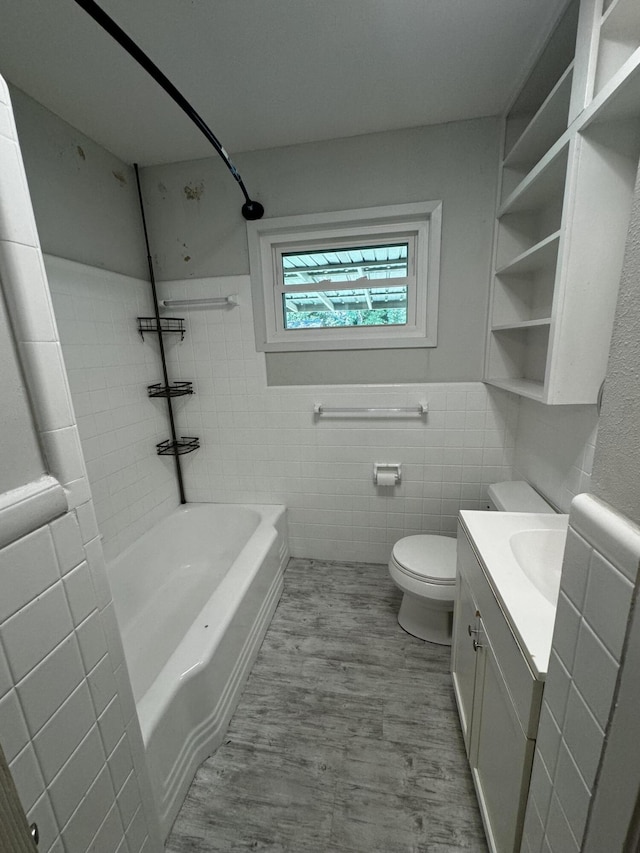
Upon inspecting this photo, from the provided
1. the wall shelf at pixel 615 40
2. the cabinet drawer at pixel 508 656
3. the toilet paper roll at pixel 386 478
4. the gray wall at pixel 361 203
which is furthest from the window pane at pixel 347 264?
the cabinet drawer at pixel 508 656

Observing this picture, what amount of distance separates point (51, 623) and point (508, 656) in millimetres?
961

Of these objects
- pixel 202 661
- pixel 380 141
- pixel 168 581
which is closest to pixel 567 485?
pixel 202 661

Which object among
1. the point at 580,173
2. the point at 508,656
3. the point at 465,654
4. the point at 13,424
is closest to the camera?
the point at 13,424

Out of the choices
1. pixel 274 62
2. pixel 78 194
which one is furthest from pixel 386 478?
pixel 78 194

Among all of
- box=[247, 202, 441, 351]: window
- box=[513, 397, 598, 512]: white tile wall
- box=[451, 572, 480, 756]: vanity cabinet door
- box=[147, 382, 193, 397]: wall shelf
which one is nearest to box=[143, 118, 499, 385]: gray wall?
box=[247, 202, 441, 351]: window

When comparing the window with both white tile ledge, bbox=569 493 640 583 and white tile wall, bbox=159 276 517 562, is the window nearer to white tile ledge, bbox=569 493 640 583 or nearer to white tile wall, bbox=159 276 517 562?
white tile wall, bbox=159 276 517 562

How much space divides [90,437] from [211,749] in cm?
140

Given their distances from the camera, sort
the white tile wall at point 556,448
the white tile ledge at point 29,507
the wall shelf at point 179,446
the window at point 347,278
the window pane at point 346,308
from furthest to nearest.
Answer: the wall shelf at point 179,446 → the window pane at point 346,308 → the window at point 347,278 → the white tile wall at point 556,448 → the white tile ledge at point 29,507

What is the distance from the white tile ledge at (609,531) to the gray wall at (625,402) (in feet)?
0.04

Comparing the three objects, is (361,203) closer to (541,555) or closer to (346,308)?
(346,308)

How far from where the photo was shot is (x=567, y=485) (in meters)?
1.39

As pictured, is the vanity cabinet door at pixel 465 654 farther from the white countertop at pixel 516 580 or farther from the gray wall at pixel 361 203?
the gray wall at pixel 361 203

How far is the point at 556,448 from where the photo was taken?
4.85 feet

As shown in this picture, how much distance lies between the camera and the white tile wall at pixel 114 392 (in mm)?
1595
